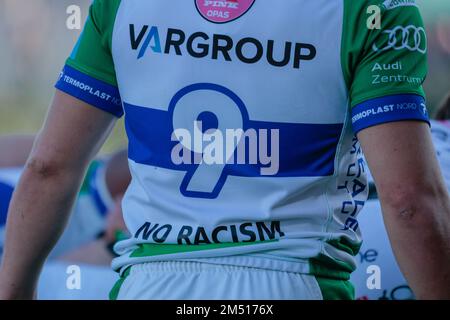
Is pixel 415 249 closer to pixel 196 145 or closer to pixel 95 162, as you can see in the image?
pixel 196 145

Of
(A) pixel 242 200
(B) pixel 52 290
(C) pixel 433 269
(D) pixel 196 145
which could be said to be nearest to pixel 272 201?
(A) pixel 242 200

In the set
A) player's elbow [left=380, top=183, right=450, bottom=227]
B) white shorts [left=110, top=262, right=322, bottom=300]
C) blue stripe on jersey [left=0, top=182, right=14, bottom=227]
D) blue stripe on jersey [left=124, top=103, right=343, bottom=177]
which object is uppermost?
blue stripe on jersey [left=0, top=182, right=14, bottom=227]

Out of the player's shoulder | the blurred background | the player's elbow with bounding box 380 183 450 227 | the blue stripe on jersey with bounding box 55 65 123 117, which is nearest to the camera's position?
the player's elbow with bounding box 380 183 450 227

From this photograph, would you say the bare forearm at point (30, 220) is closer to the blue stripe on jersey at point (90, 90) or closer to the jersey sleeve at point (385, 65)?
the blue stripe on jersey at point (90, 90)

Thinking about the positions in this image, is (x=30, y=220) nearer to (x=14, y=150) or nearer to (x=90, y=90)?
(x=90, y=90)

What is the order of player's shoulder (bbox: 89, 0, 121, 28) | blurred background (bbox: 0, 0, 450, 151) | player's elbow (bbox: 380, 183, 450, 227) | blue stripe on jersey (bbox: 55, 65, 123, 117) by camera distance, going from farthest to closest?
1. blurred background (bbox: 0, 0, 450, 151)
2. blue stripe on jersey (bbox: 55, 65, 123, 117)
3. player's shoulder (bbox: 89, 0, 121, 28)
4. player's elbow (bbox: 380, 183, 450, 227)

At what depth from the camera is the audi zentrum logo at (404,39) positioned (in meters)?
1.53

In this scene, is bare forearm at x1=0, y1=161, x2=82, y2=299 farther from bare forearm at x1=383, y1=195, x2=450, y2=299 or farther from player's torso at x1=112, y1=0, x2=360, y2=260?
bare forearm at x1=383, y1=195, x2=450, y2=299

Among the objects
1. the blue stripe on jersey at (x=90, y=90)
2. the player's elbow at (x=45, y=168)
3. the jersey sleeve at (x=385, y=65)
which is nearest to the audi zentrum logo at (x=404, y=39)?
the jersey sleeve at (x=385, y=65)

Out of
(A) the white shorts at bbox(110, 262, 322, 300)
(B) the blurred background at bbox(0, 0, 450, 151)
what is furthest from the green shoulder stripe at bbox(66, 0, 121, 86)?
(B) the blurred background at bbox(0, 0, 450, 151)

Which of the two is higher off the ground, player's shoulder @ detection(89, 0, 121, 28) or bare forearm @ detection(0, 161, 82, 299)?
player's shoulder @ detection(89, 0, 121, 28)

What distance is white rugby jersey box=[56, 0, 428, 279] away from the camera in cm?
154

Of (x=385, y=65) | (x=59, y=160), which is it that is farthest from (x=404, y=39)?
(x=59, y=160)

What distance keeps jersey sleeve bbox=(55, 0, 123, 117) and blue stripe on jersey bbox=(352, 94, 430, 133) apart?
0.51m
